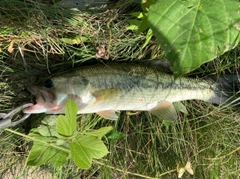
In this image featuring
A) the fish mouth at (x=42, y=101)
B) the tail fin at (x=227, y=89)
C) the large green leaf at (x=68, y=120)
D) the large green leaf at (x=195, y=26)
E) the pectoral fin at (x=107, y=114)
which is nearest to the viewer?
the large green leaf at (x=195, y=26)

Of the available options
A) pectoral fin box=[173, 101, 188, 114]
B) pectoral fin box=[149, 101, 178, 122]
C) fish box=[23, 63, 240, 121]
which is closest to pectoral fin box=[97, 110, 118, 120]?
fish box=[23, 63, 240, 121]

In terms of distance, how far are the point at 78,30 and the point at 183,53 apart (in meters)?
0.78

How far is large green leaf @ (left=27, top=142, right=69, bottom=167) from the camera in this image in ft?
5.98

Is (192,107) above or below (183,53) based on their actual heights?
below

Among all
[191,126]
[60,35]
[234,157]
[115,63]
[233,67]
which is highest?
[60,35]

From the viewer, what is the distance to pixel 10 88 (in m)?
Result: 2.11

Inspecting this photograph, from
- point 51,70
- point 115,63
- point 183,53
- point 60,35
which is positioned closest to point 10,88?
point 51,70

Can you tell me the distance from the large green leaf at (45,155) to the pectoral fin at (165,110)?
59 cm

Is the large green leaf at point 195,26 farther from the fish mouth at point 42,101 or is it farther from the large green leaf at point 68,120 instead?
the fish mouth at point 42,101

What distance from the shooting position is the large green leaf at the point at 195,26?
1.45m

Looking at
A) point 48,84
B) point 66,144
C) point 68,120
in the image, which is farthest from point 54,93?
point 66,144

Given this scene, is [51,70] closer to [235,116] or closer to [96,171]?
[96,171]

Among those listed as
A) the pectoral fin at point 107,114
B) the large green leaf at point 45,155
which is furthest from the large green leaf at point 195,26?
the large green leaf at point 45,155

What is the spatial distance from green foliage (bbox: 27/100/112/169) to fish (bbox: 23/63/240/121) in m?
0.14
